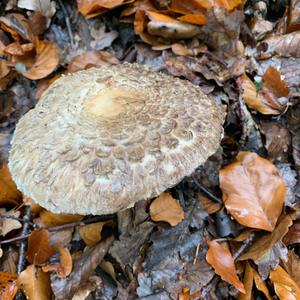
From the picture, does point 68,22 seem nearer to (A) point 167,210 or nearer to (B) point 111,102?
(B) point 111,102

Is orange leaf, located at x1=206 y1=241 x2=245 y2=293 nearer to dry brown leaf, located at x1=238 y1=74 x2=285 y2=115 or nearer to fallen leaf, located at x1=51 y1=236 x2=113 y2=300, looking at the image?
fallen leaf, located at x1=51 y1=236 x2=113 y2=300

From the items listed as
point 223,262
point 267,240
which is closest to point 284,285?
point 267,240

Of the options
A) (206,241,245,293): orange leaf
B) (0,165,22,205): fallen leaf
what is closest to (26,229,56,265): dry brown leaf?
(0,165,22,205): fallen leaf

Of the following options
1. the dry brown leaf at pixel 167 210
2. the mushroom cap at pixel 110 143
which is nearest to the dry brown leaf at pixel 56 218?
the dry brown leaf at pixel 167 210

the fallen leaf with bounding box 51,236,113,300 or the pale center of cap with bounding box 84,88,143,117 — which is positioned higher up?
the pale center of cap with bounding box 84,88,143,117

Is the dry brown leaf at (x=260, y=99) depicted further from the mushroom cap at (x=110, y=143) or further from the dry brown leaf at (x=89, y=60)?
the dry brown leaf at (x=89, y=60)

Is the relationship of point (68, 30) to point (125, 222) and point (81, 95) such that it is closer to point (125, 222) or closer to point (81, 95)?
point (81, 95)

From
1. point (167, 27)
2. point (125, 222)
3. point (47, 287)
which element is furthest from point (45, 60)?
point (47, 287)

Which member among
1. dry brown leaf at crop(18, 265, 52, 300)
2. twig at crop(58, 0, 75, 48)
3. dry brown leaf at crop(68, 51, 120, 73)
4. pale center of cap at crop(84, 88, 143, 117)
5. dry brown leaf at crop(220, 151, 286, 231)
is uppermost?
pale center of cap at crop(84, 88, 143, 117)
